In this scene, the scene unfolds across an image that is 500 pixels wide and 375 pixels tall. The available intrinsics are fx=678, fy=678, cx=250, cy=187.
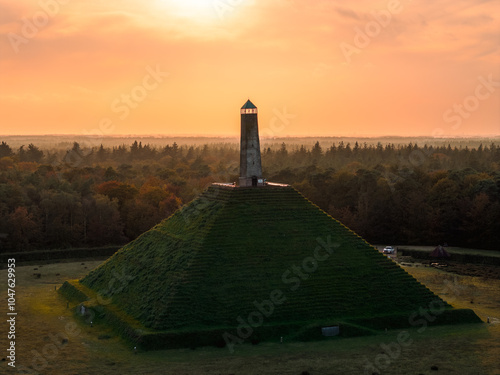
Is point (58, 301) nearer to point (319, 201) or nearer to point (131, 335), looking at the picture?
point (131, 335)

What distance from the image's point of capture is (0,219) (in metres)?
102

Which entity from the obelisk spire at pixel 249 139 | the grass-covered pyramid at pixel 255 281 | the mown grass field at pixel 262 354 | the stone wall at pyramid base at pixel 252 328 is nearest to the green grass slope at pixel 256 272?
the grass-covered pyramid at pixel 255 281

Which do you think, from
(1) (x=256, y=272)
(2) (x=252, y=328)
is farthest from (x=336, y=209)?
(2) (x=252, y=328)

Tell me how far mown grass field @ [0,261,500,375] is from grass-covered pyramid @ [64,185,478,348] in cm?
187

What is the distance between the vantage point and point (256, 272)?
60469 millimetres

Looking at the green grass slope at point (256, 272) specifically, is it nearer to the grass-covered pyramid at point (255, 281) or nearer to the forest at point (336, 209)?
the grass-covered pyramid at point (255, 281)

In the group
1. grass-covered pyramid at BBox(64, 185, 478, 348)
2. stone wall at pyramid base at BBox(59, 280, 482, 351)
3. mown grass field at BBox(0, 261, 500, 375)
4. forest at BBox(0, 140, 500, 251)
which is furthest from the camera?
forest at BBox(0, 140, 500, 251)

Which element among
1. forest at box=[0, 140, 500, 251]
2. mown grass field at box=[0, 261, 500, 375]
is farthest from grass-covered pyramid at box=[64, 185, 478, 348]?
forest at box=[0, 140, 500, 251]

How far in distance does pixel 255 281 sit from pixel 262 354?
30.0 feet

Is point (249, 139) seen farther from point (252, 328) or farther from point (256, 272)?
point (252, 328)

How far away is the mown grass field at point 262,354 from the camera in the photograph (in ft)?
159

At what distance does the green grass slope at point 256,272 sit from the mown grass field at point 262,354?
11.2ft

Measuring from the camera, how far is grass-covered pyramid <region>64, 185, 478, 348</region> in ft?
184

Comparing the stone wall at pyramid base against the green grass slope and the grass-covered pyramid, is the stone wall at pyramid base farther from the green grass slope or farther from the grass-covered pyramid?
the green grass slope
